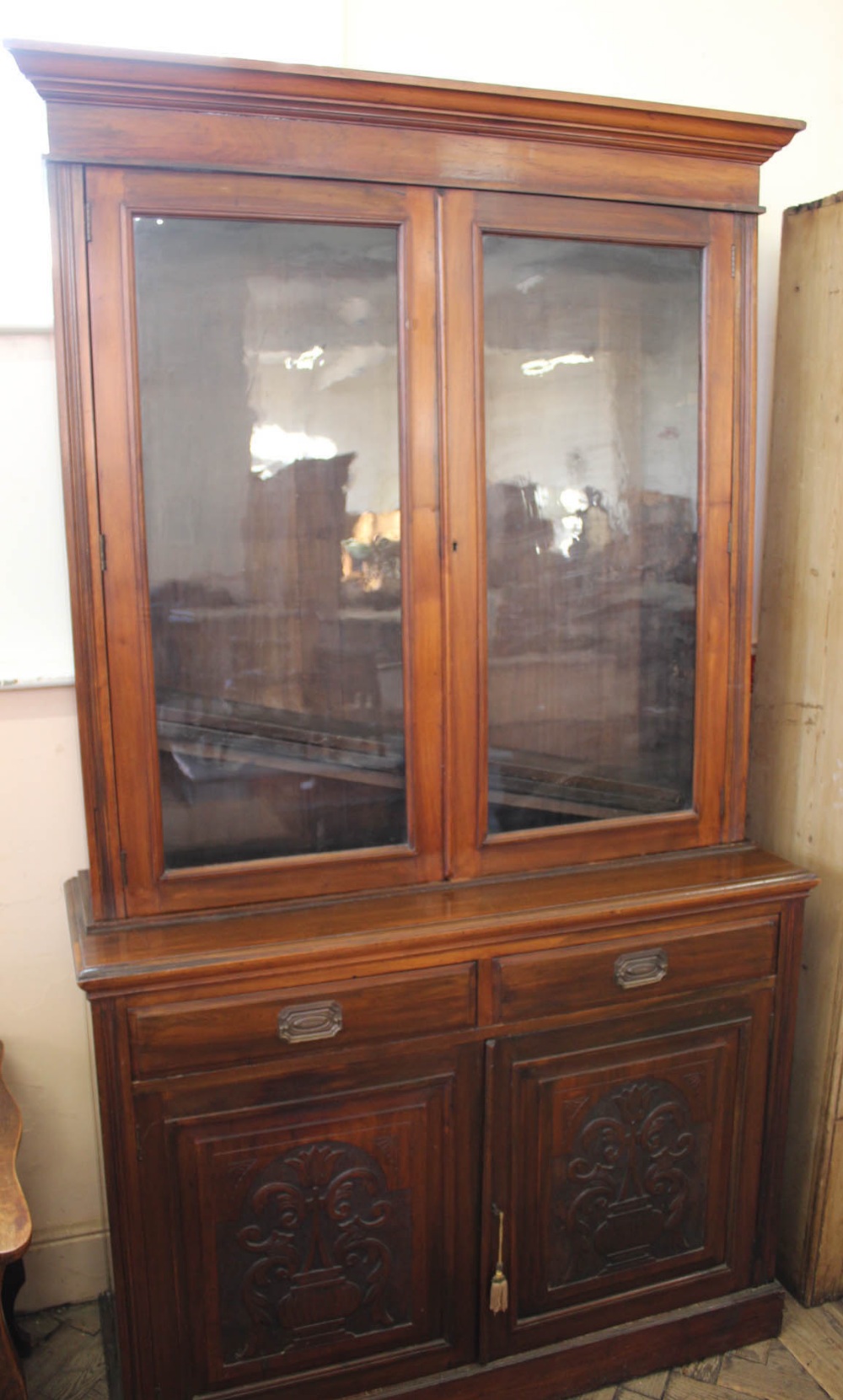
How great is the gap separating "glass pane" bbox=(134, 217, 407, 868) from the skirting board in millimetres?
907

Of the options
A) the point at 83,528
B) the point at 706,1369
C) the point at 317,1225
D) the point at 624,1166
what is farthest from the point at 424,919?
the point at 706,1369

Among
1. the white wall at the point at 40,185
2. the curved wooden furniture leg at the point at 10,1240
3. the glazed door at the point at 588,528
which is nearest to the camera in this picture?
the curved wooden furniture leg at the point at 10,1240

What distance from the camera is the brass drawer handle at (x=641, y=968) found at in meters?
1.47

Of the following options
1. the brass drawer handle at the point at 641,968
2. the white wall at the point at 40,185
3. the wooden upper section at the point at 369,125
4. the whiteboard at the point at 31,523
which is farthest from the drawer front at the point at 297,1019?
the wooden upper section at the point at 369,125

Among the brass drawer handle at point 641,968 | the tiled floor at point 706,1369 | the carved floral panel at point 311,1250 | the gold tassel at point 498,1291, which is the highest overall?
the brass drawer handle at point 641,968

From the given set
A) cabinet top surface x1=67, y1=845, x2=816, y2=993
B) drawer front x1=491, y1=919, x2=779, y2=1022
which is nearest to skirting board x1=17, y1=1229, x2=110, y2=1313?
cabinet top surface x1=67, y1=845, x2=816, y2=993

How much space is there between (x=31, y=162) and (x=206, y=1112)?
1.48m

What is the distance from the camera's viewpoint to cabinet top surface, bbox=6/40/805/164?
3.87 feet

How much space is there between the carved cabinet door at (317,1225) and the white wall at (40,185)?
1.67ft

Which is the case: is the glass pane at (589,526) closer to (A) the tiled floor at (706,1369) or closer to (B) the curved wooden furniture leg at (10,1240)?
(B) the curved wooden furniture leg at (10,1240)

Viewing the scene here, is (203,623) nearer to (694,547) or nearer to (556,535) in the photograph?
(556,535)

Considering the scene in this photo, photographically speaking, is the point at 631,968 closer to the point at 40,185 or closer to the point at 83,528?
the point at 83,528

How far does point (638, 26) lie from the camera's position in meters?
1.82

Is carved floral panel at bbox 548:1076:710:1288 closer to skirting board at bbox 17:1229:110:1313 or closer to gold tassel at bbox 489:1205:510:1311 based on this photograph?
gold tassel at bbox 489:1205:510:1311
